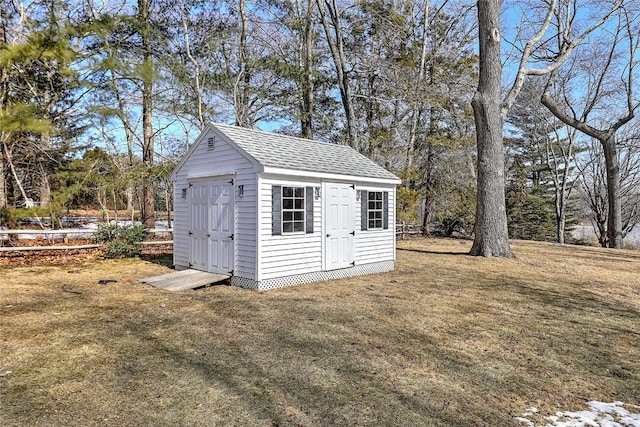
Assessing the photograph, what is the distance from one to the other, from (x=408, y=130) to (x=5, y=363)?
18593 millimetres

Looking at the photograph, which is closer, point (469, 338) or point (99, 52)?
point (469, 338)

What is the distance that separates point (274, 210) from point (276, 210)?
5cm

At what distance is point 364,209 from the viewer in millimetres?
9703

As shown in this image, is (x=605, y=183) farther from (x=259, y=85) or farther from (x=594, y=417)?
(x=594, y=417)

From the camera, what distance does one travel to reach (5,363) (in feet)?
13.2

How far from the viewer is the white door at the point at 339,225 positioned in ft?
28.8

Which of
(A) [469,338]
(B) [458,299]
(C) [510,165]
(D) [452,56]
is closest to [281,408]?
(A) [469,338]

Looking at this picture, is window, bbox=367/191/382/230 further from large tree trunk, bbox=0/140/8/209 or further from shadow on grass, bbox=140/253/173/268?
large tree trunk, bbox=0/140/8/209

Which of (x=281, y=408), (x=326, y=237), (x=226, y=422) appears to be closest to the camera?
(x=226, y=422)

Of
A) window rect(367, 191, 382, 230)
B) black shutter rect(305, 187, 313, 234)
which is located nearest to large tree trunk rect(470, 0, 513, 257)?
window rect(367, 191, 382, 230)

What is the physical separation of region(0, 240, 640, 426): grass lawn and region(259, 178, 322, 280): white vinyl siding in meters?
0.45

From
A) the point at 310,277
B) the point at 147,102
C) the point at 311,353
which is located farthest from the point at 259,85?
the point at 311,353

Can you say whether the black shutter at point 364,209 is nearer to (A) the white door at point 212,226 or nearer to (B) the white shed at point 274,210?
(B) the white shed at point 274,210

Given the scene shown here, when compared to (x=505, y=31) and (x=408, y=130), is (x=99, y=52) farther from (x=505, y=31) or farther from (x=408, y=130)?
(x=505, y=31)
